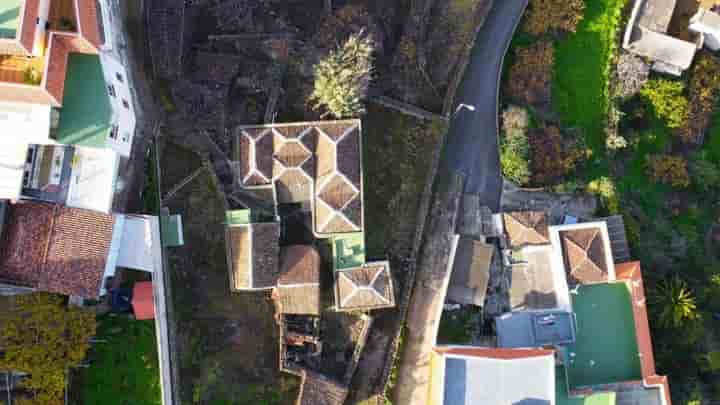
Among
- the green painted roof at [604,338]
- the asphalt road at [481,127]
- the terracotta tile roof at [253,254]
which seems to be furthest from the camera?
the asphalt road at [481,127]

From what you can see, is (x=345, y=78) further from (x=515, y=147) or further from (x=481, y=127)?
(x=515, y=147)

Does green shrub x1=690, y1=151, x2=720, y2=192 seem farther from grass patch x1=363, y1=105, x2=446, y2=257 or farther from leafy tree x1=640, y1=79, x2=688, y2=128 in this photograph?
grass patch x1=363, y1=105, x2=446, y2=257

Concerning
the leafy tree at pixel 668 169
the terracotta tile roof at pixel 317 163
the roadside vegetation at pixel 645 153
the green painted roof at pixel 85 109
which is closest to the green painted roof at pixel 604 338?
the roadside vegetation at pixel 645 153

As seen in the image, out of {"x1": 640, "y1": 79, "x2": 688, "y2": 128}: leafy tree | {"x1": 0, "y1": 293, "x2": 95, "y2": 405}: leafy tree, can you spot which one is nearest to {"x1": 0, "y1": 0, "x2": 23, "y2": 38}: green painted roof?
{"x1": 0, "y1": 293, "x2": 95, "y2": 405}: leafy tree

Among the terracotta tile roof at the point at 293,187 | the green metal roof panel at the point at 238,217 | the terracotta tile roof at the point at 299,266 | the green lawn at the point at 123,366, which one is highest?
the terracotta tile roof at the point at 293,187

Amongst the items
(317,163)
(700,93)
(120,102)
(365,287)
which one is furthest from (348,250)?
(700,93)

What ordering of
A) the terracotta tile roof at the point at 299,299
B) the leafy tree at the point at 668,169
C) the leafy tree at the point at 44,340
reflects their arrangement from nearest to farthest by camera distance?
1. the leafy tree at the point at 44,340
2. the terracotta tile roof at the point at 299,299
3. the leafy tree at the point at 668,169

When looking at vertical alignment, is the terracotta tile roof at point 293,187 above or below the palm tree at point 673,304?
above

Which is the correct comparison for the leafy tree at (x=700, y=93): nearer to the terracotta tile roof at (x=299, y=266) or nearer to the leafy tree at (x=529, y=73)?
the leafy tree at (x=529, y=73)

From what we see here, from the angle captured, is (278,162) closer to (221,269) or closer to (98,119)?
(221,269)
